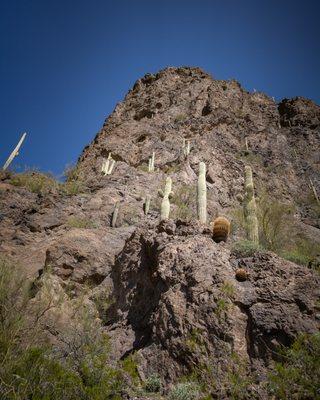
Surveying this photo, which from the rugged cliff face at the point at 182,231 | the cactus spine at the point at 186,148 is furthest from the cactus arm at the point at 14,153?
the cactus spine at the point at 186,148

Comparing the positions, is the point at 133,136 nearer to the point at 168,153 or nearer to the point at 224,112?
the point at 168,153

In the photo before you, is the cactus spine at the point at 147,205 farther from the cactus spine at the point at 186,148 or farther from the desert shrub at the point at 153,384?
the desert shrub at the point at 153,384

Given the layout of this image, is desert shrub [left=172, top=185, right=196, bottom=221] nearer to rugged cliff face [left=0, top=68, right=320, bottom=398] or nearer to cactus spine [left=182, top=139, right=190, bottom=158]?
rugged cliff face [left=0, top=68, right=320, bottom=398]

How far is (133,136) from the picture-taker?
76.7 feet

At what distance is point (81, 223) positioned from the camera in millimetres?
12109

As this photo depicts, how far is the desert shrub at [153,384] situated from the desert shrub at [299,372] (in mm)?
1692

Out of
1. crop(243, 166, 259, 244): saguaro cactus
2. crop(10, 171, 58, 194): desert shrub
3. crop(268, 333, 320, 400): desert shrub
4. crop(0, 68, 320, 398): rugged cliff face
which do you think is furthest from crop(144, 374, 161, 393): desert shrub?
crop(10, 171, 58, 194): desert shrub

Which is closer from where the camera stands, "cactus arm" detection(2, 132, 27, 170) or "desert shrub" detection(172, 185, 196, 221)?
"desert shrub" detection(172, 185, 196, 221)

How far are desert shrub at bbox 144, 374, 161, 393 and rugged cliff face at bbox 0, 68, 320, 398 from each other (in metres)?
0.13

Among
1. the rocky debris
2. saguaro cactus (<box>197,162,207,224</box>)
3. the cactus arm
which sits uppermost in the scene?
the cactus arm

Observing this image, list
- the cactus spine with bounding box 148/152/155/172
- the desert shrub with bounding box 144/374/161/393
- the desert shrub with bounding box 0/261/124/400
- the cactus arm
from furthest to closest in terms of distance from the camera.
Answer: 1. the cactus spine with bounding box 148/152/155/172
2. the cactus arm
3. the desert shrub with bounding box 144/374/161/393
4. the desert shrub with bounding box 0/261/124/400

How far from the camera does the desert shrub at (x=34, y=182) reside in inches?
564

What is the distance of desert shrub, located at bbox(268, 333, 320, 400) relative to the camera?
4.13 m

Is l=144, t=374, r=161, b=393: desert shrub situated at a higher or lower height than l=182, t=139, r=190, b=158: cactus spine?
lower
